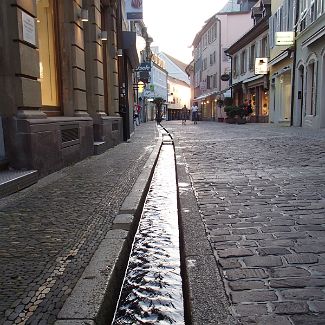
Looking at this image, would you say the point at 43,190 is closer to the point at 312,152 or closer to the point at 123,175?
the point at 123,175

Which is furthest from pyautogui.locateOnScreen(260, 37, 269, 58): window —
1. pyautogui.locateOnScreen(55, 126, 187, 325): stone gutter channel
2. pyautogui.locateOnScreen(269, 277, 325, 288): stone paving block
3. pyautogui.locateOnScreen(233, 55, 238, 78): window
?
pyautogui.locateOnScreen(269, 277, 325, 288): stone paving block

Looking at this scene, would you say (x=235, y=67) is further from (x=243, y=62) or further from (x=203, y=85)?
(x=203, y=85)

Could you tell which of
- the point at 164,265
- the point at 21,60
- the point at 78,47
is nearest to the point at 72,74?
the point at 78,47

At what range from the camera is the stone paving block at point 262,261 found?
9.67ft

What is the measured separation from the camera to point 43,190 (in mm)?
5352

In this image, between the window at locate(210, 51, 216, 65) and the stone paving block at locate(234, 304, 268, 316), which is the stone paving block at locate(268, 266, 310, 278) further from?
the window at locate(210, 51, 216, 65)

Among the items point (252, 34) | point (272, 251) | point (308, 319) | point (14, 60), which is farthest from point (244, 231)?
point (252, 34)

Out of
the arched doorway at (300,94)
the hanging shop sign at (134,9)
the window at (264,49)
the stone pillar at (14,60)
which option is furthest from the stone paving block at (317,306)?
the window at (264,49)

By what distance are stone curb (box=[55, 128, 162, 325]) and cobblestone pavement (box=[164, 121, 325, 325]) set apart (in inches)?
29.2

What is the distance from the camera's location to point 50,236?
11.3 feet

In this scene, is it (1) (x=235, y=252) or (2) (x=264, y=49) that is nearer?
(1) (x=235, y=252)

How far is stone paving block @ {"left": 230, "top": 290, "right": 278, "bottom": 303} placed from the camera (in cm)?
242

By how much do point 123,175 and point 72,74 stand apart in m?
3.28

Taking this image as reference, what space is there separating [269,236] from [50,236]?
6.39 ft
